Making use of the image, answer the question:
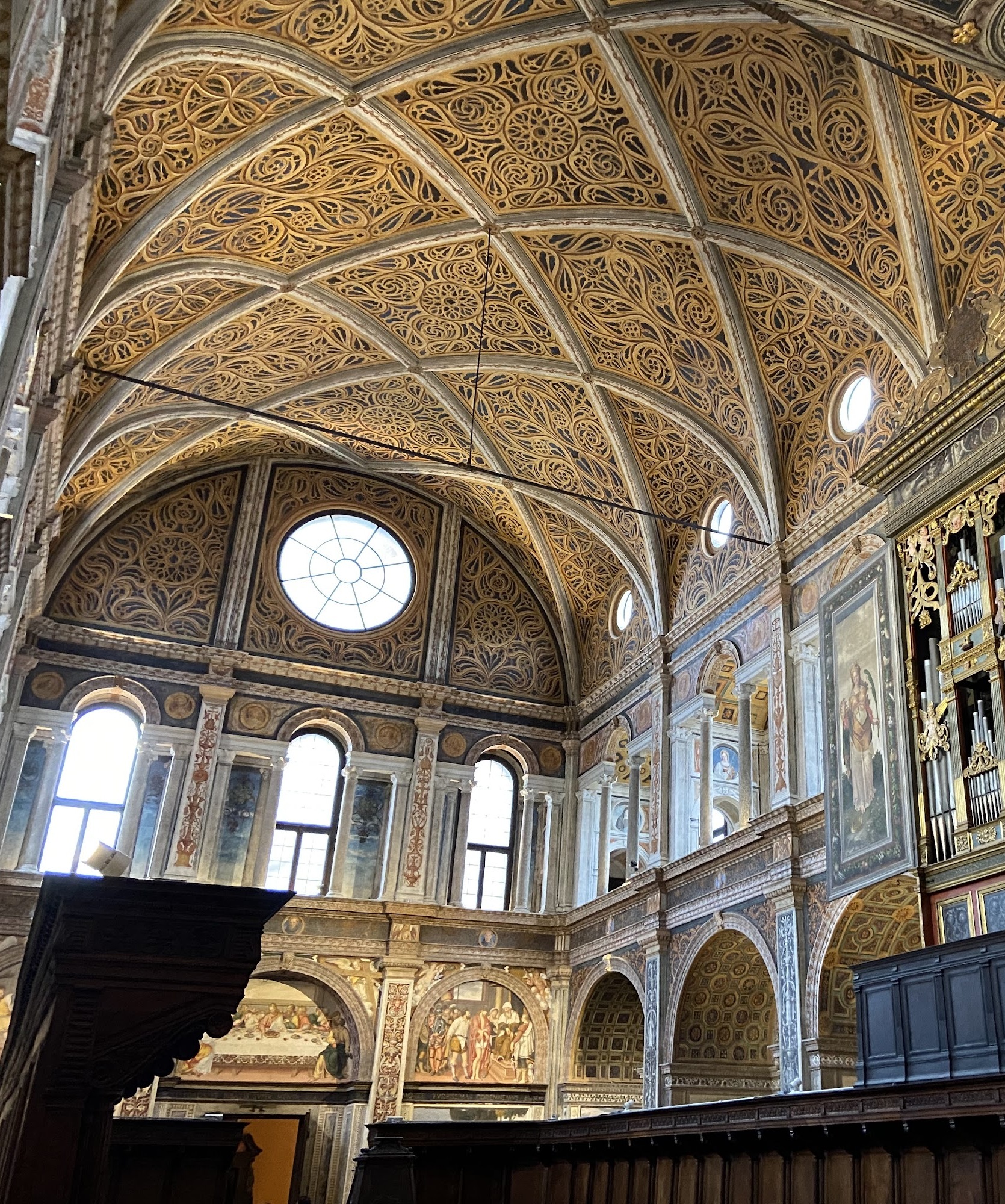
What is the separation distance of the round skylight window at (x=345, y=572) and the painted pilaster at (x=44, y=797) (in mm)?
5180

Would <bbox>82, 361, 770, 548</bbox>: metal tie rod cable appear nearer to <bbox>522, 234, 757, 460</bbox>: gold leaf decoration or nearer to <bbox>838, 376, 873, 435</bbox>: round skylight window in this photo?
<bbox>522, 234, 757, 460</bbox>: gold leaf decoration

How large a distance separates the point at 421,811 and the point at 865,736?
1130 centimetres

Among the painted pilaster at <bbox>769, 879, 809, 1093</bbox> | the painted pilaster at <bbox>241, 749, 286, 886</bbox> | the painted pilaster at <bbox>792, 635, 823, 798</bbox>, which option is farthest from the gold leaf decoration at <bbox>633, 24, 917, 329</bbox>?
the painted pilaster at <bbox>241, 749, 286, 886</bbox>

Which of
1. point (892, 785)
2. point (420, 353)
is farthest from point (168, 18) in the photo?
point (892, 785)

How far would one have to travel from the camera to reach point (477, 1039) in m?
21.4

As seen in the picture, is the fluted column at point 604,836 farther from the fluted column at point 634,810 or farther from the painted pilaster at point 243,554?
the painted pilaster at point 243,554

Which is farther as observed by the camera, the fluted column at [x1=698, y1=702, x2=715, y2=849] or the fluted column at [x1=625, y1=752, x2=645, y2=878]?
the fluted column at [x1=625, y1=752, x2=645, y2=878]

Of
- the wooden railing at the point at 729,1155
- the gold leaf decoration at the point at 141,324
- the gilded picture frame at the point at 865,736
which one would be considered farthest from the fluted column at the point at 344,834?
the gilded picture frame at the point at 865,736

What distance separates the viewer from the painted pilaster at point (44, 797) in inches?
798

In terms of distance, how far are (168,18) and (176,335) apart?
6.25m

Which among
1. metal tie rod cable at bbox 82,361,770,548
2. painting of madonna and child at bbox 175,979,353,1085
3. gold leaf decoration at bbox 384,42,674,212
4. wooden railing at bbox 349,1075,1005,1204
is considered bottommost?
wooden railing at bbox 349,1075,1005,1204

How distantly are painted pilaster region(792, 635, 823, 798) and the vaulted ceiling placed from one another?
1.91 m

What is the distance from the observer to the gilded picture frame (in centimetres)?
1246

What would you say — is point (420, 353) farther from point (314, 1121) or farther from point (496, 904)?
point (314, 1121)
